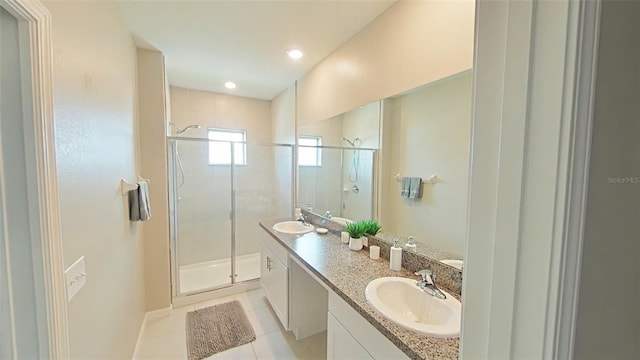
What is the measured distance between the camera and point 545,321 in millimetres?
384

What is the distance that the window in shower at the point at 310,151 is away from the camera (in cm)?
287

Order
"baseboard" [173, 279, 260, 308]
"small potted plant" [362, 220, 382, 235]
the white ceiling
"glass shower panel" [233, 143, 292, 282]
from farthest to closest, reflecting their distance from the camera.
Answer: "glass shower panel" [233, 143, 292, 282], "baseboard" [173, 279, 260, 308], "small potted plant" [362, 220, 382, 235], the white ceiling

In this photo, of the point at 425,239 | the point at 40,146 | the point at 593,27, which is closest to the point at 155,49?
the point at 40,146

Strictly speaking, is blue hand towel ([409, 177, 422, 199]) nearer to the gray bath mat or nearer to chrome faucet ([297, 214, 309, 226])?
chrome faucet ([297, 214, 309, 226])

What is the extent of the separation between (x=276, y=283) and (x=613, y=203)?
2345 mm

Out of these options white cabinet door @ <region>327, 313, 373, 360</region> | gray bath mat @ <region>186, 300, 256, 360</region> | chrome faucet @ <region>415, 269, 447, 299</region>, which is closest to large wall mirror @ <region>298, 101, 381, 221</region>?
chrome faucet @ <region>415, 269, 447, 299</region>

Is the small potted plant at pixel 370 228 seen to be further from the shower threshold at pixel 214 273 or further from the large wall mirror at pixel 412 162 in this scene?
the shower threshold at pixel 214 273

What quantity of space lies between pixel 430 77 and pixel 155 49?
2482 mm

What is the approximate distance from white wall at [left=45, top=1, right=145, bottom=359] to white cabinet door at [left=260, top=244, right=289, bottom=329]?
112 cm

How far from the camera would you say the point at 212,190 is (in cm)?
360

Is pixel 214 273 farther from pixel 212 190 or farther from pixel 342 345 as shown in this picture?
pixel 342 345

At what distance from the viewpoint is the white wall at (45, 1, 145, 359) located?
3.22 feet

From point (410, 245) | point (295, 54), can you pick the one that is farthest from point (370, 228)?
point (295, 54)

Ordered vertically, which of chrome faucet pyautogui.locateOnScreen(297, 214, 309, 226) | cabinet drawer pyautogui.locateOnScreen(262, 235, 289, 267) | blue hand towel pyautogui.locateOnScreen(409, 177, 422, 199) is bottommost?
cabinet drawer pyautogui.locateOnScreen(262, 235, 289, 267)
